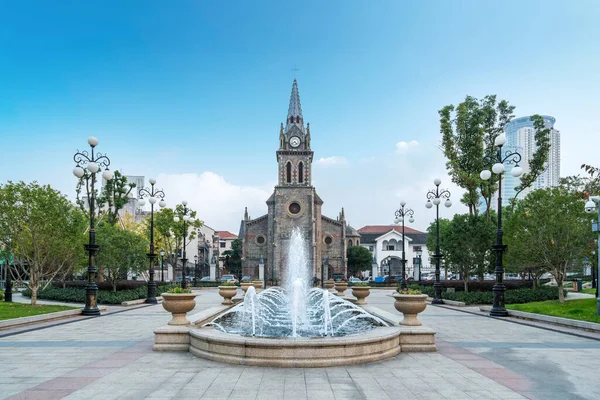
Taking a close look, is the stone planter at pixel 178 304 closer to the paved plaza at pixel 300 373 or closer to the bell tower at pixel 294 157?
the paved plaza at pixel 300 373

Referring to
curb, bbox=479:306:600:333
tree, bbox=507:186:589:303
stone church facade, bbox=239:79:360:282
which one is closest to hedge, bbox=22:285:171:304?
curb, bbox=479:306:600:333

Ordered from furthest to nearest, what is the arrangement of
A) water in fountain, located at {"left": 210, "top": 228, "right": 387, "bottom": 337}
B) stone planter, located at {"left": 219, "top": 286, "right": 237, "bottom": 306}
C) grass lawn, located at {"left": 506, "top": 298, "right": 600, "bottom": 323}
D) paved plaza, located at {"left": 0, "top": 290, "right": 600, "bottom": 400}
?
stone planter, located at {"left": 219, "top": 286, "right": 237, "bottom": 306}, grass lawn, located at {"left": 506, "top": 298, "right": 600, "bottom": 323}, water in fountain, located at {"left": 210, "top": 228, "right": 387, "bottom": 337}, paved plaza, located at {"left": 0, "top": 290, "right": 600, "bottom": 400}

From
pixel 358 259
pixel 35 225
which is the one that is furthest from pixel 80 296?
pixel 358 259

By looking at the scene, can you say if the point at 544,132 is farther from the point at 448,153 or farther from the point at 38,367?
the point at 38,367

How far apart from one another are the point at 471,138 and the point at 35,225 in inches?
1145

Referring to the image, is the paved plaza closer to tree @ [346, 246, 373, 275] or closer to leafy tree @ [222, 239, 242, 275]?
tree @ [346, 246, 373, 275]

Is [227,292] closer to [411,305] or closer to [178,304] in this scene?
[178,304]

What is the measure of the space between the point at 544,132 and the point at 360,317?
28.0m

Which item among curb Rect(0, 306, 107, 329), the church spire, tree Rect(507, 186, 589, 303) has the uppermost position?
the church spire

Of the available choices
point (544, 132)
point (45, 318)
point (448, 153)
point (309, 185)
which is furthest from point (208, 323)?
point (309, 185)

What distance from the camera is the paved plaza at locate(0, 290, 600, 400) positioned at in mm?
6648

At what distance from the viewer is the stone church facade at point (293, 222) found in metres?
58.6

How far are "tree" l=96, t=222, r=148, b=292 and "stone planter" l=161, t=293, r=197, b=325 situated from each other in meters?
16.6

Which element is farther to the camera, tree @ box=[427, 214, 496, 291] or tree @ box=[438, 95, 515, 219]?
tree @ box=[438, 95, 515, 219]
